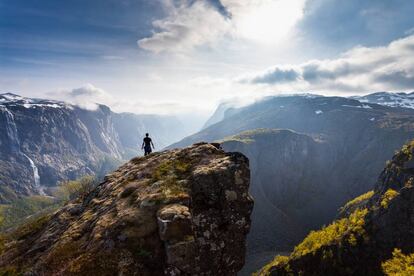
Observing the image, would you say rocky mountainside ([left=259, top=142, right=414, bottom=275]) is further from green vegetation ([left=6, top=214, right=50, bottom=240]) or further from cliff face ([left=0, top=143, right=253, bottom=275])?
green vegetation ([left=6, top=214, right=50, bottom=240])

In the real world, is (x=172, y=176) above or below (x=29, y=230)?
above

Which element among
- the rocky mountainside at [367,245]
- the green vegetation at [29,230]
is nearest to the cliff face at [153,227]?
the green vegetation at [29,230]

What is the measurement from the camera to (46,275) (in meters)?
21.5

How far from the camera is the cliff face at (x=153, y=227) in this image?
22.8m

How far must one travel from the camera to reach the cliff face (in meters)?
22.8

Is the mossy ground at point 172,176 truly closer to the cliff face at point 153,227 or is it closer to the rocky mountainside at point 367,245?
the cliff face at point 153,227

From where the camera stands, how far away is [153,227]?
81.4 feet

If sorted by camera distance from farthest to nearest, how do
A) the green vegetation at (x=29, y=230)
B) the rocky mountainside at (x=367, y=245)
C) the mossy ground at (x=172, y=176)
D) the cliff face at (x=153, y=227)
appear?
the rocky mountainside at (x=367, y=245), the green vegetation at (x=29, y=230), the mossy ground at (x=172, y=176), the cliff face at (x=153, y=227)

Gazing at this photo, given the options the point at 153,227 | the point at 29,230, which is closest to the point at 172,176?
the point at 153,227

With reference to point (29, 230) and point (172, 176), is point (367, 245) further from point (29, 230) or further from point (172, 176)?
point (29, 230)

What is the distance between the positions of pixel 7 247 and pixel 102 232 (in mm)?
12670

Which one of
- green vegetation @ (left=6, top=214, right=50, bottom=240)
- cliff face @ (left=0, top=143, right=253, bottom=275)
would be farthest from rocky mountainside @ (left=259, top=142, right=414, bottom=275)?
green vegetation @ (left=6, top=214, right=50, bottom=240)

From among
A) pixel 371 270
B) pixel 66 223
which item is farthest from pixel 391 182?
pixel 66 223

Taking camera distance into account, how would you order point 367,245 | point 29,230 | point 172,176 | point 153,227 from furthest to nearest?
1. point 367,245
2. point 29,230
3. point 172,176
4. point 153,227
